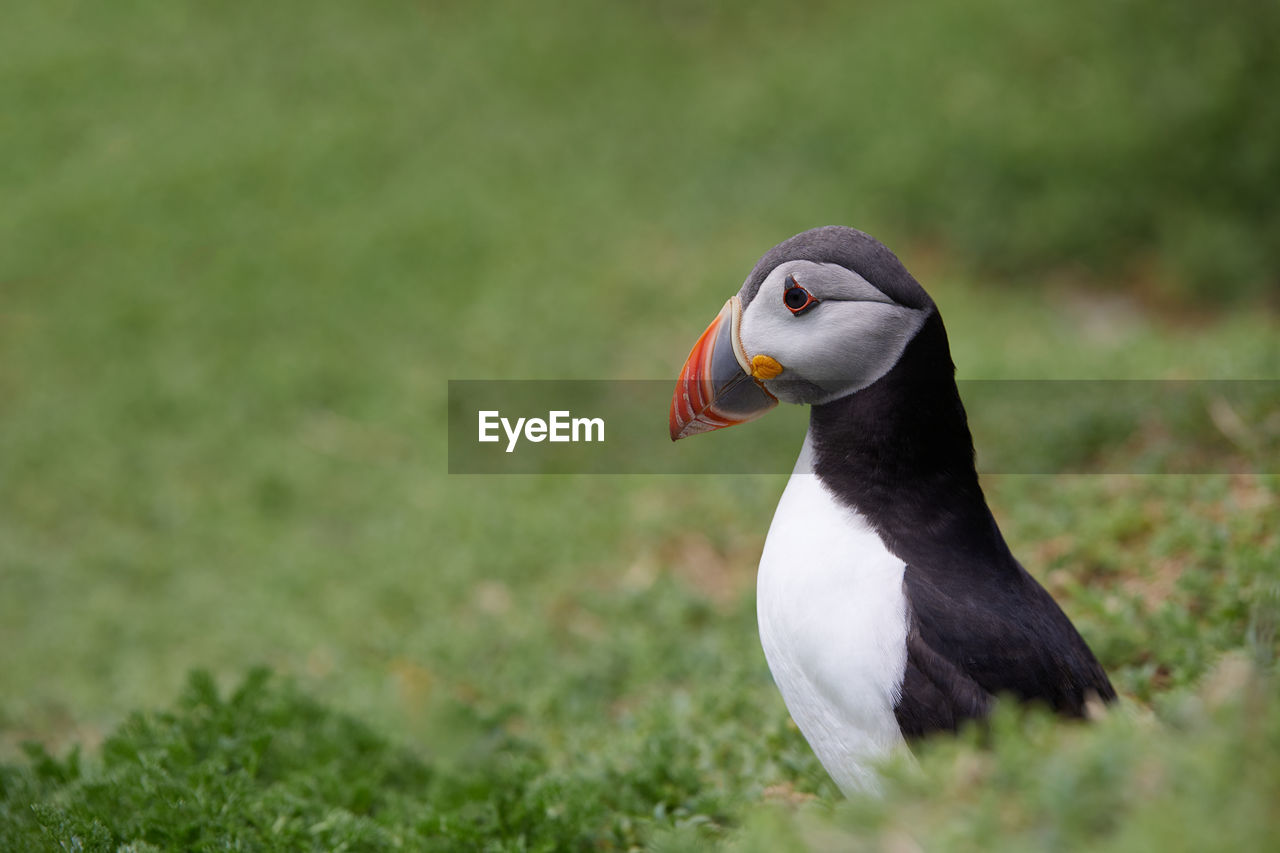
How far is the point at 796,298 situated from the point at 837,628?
2.52 feet

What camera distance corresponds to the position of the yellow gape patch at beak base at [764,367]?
105 inches

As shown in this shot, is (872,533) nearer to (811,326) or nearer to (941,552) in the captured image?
(941,552)

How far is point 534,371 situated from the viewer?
27.3ft

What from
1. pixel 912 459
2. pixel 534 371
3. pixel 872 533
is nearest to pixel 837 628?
pixel 872 533

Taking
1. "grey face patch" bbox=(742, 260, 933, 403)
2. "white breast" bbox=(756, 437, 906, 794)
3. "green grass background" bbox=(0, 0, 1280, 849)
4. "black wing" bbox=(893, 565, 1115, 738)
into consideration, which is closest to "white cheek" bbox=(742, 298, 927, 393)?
"grey face patch" bbox=(742, 260, 933, 403)

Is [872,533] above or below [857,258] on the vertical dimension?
below

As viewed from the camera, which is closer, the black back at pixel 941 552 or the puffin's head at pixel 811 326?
the black back at pixel 941 552

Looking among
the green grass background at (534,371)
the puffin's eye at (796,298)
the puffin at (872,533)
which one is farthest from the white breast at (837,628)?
the puffin's eye at (796,298)

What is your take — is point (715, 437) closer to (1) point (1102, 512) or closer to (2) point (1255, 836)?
(1) point (1102, 512)

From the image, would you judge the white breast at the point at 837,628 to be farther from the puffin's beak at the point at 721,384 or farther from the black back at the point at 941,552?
the puffin's beak at the point at 721,384

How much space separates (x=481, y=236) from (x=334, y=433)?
2.94 m

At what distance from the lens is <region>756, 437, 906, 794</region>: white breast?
7.96ft

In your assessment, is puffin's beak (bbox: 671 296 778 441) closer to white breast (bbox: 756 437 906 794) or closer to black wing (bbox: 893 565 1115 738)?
white breast (bbox: 756 437 906 794)

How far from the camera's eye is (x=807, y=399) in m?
2.73
